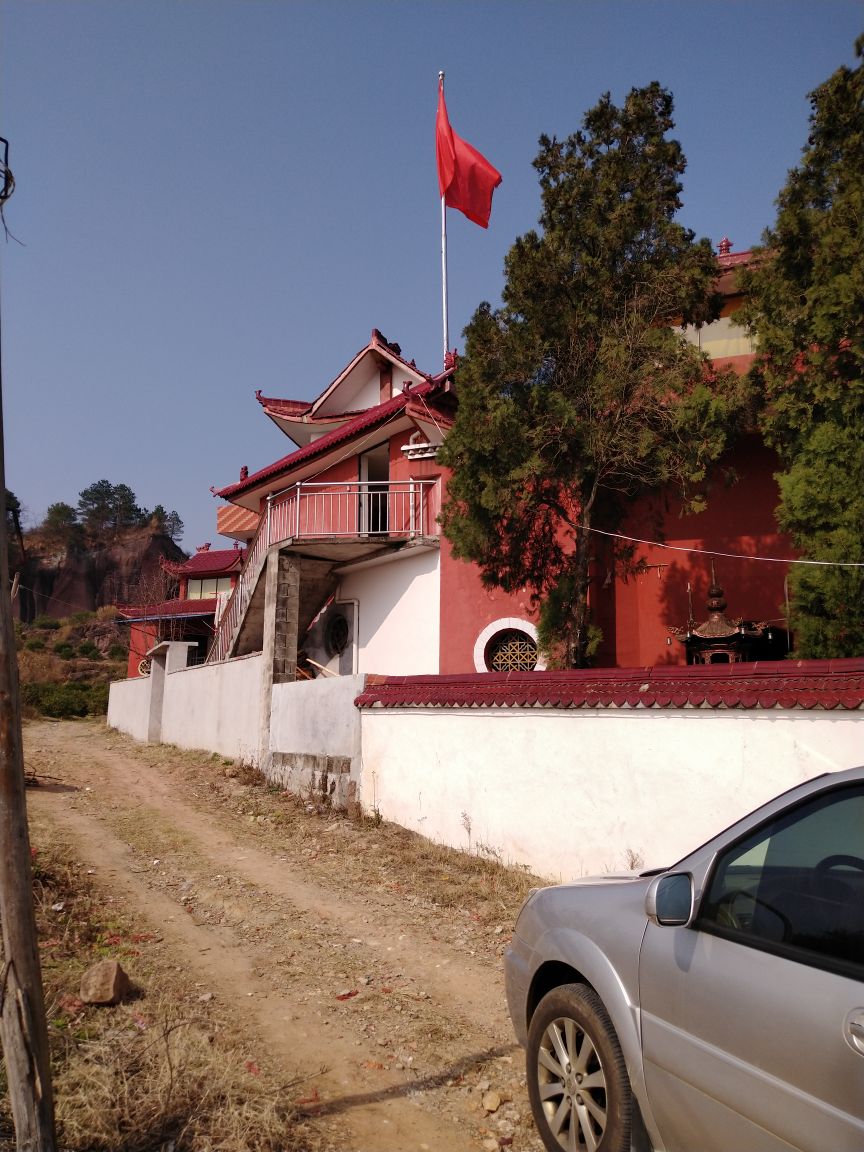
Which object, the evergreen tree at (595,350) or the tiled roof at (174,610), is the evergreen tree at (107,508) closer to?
→ the tiled roof at (174,610)

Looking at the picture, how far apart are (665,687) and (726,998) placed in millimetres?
4852

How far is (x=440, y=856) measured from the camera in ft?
28.6

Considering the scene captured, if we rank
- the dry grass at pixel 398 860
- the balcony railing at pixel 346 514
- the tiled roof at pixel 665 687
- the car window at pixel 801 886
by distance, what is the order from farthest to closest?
the balcony railing at pixel 346 514
the dry grass at pixel 398 860
the tiled roof at pixel 665 687
the car window at pixel 801 886

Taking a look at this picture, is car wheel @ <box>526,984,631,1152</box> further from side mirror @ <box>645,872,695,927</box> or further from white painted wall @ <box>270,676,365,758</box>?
white painted wall @ <box>270,676,365,758</box>

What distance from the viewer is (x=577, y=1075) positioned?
299 cm

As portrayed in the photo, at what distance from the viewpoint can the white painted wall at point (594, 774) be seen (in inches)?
245

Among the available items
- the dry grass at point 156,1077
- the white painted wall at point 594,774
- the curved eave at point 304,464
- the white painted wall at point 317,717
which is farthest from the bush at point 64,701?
the dry grass at point 156,1077

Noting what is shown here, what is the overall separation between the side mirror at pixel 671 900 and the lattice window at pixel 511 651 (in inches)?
433

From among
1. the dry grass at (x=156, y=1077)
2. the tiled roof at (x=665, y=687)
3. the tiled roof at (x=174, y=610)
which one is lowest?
the dry grass at (x=156, y=1077)

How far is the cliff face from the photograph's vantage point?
6275 centimetres

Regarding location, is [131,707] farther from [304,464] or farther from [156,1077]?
[156,1077]

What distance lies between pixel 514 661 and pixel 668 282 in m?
6.48

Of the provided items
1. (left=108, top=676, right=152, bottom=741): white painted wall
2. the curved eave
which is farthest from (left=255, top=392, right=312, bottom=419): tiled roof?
(left=108, top=676, right=152, bottom=741): white painted wall

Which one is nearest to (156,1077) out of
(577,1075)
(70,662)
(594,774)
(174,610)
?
(577,1075)
